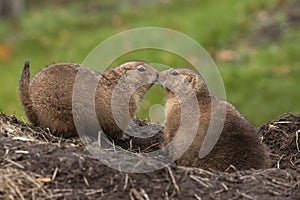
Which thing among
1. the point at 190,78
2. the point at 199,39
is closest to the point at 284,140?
the point at 190,78

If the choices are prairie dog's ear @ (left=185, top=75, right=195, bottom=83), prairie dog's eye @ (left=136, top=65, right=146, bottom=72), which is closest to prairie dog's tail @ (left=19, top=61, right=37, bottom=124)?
prairie dog's eye @ (left=136, top=65, right=146, bottom=72)

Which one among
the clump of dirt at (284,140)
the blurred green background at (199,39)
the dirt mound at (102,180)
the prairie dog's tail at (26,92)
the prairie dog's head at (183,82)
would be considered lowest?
the dirt mound at (102,180)

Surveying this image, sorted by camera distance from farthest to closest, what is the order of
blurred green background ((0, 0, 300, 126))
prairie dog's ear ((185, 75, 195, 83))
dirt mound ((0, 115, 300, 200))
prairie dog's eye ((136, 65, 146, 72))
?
blurred green background ((0, 0, 300, 126)), prairie dog's eye ((136, 65, 146, 72)), prairie dog's ear ((185, 75, 195, 83)), dirt mound ((0, 115, 300, 200))

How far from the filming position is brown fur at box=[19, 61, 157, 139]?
650 centimetres

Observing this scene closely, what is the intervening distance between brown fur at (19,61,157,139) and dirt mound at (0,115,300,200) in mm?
924

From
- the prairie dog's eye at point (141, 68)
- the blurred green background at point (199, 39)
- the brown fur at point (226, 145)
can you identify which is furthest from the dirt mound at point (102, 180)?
the blurred green background at point (199, 39)

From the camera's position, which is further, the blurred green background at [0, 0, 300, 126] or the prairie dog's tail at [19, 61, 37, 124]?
the blurred green background at [0, 0, 300, 126]

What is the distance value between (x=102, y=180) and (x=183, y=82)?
2.09m

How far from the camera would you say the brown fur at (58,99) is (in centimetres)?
650

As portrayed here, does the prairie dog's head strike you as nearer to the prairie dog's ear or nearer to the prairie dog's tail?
the prairie dog's ear

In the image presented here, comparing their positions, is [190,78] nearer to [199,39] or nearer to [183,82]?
[183,82]

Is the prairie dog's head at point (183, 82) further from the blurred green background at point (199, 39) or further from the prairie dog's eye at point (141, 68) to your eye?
the blurred green background at point (199, 39)

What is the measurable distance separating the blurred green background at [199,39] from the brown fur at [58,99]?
4309 millimetres

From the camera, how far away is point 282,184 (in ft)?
17.6
